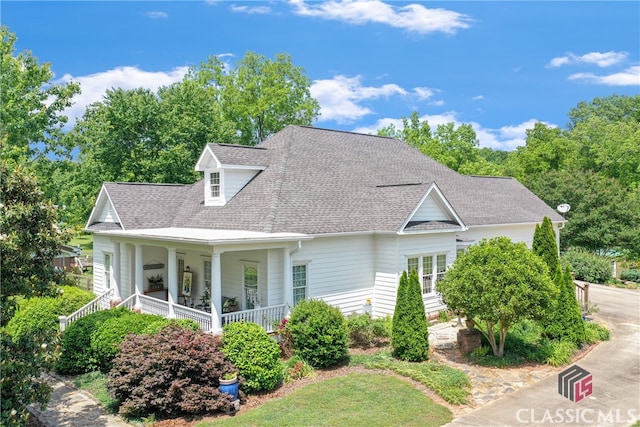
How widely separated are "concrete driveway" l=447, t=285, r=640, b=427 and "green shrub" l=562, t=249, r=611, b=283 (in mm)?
14865

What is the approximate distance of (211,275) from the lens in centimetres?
1686

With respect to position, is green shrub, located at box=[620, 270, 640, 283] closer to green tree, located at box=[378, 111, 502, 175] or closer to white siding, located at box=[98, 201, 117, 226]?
green tree, located at box=[378, 111, 502, 175]

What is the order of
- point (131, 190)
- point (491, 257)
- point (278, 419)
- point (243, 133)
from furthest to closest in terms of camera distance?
point (243, 133) → point (131, 190) → point (491, 257) → point (278, 419)

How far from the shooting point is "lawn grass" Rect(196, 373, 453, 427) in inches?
401

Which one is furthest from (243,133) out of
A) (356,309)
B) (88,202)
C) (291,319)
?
(291,319)

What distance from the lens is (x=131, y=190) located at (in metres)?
23.3

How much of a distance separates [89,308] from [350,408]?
12803 mm

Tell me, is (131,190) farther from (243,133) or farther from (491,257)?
(243,133)

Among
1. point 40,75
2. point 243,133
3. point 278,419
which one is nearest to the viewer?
point 278,419

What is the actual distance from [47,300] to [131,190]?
654cm

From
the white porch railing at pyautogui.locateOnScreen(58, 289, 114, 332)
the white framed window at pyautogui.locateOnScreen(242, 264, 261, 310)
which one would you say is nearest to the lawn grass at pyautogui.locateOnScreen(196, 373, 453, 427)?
the white framed window at pyautogui.locateOnScreen(242, 264, 261, 310)

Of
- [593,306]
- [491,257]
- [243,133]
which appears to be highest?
[243,133]

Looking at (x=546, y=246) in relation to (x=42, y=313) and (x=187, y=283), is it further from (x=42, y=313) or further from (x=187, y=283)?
(x=42, y=313)

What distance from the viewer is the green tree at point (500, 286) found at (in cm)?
1327
